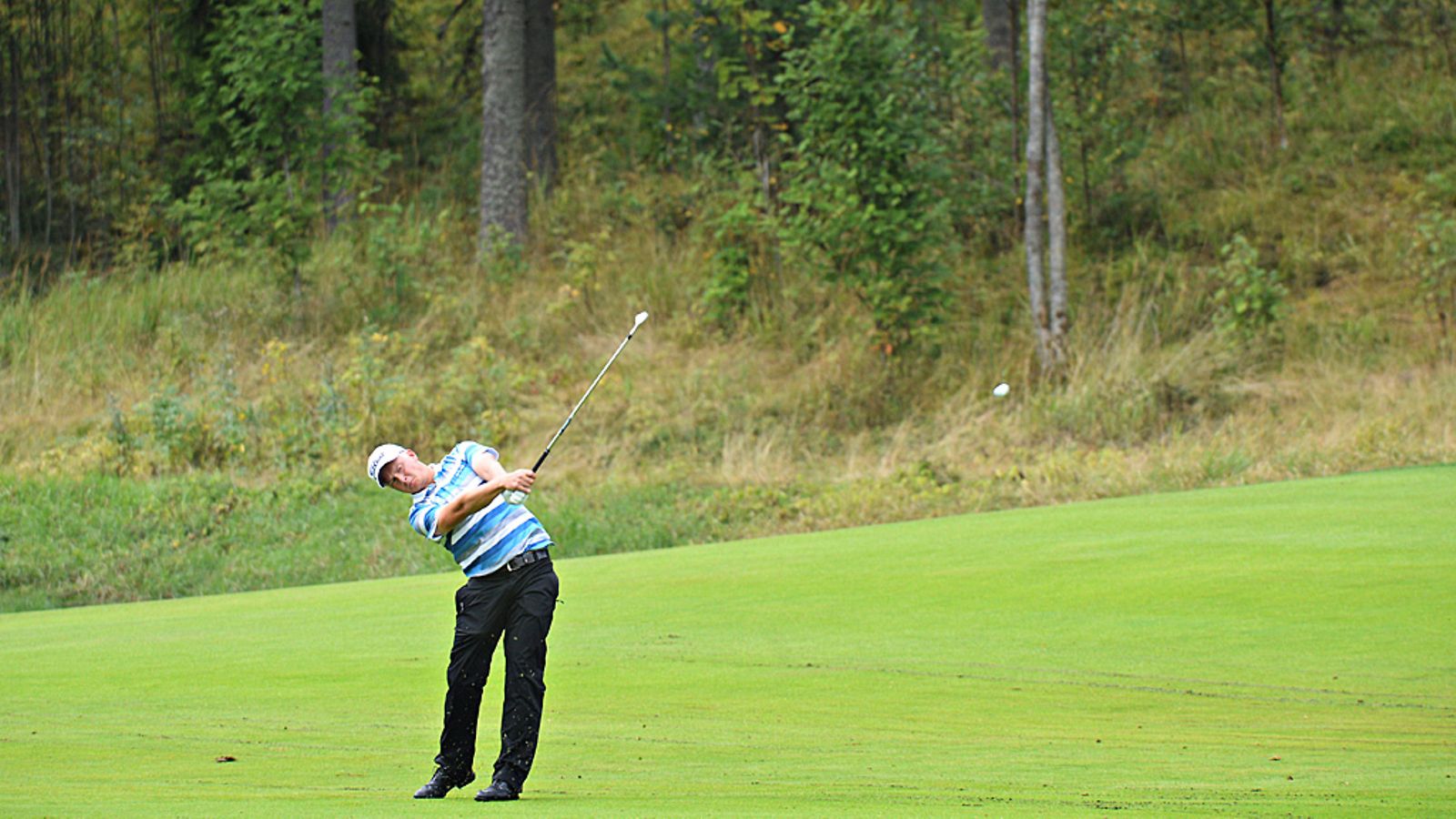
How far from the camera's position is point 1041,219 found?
69.9 feet

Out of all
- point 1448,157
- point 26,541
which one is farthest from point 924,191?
point 26,541

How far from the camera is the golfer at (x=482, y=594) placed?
576cm

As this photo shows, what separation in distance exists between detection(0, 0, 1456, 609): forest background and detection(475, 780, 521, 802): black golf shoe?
34.3 feet

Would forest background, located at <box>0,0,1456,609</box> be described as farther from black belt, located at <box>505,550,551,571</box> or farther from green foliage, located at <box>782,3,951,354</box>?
black belt, located at <box>505,550,551,571</box>

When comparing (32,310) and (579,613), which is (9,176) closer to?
(32,310)

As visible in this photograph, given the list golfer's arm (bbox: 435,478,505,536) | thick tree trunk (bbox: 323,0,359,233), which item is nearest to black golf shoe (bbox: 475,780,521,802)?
golfer's arm (bbox: 435,478,505,536)

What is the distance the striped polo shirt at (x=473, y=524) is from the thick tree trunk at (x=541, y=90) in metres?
22.6

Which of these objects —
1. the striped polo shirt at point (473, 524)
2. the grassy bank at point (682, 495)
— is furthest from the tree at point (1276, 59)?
the striped polo shirt at point (473, 524)

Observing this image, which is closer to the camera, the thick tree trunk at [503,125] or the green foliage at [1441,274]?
the green foliage at [1441,274]

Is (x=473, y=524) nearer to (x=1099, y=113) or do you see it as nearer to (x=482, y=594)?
(x=482, y=594)

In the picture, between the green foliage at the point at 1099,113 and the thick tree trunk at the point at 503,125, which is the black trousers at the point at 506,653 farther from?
the thick tree trunk at the point at 503,125

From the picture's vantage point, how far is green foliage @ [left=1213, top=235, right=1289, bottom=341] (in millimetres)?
21016

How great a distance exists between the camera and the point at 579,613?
1054 cm

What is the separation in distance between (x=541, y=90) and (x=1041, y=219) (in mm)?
10746
